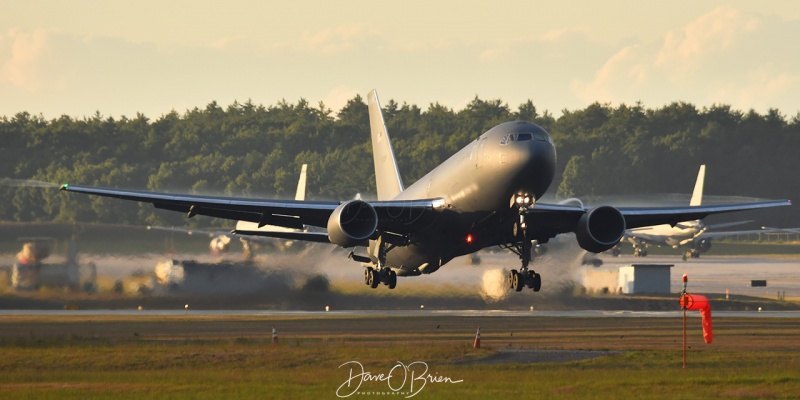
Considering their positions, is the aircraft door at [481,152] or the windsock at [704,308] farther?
the windsock at [704,308]

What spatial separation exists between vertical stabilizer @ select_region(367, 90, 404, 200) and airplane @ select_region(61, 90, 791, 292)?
720cm

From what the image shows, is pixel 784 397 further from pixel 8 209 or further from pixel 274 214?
pixel 8 209

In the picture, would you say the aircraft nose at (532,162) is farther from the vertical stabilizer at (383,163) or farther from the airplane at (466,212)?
the vertical stabilizer at (383,163)

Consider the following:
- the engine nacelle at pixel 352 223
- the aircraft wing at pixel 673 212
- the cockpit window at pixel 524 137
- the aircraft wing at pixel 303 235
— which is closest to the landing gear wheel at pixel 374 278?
the aircraft wing at pixel 303 235

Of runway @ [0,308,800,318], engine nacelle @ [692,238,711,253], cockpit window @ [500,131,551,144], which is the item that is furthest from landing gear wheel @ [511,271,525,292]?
engine nacelle @ [692,238,711,253]

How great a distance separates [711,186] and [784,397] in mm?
96861

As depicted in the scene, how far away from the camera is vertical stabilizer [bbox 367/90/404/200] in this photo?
62000 millimetres

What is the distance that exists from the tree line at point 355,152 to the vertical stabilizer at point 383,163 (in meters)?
50.5

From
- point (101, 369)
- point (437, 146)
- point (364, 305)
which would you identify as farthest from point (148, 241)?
point (437, 146)

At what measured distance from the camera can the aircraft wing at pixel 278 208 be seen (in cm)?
4756

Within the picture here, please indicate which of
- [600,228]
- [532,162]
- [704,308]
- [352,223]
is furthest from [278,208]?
[704,308]

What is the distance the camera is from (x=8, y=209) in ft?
355

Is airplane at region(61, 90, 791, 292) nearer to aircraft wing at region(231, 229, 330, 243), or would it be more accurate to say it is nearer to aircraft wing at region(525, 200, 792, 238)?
aircraft wing at region(525, 200, 792, 238)

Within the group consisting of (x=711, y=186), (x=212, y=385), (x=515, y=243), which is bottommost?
(x=212, y=385)
